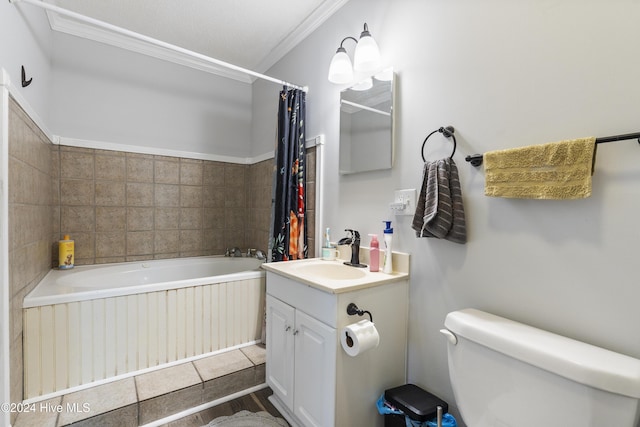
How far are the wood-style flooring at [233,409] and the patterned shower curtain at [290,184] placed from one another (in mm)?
860

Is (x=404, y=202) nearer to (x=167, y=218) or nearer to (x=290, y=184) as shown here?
(x=290, y=184)

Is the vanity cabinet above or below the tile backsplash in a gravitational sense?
below

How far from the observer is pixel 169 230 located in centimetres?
276

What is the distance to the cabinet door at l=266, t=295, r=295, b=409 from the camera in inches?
60.5

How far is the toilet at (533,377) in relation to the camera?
2.42 ft

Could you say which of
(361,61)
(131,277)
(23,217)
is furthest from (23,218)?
(361,61)

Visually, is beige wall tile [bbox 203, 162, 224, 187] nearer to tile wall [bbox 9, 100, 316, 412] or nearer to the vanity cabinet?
tile wall [bbox 9, 100, 316, 412]

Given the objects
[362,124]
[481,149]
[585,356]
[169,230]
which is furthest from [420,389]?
[169,230]

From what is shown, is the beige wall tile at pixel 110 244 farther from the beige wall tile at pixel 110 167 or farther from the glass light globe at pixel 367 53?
the glass light globe at pixel 367 53

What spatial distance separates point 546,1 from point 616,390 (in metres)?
1.24

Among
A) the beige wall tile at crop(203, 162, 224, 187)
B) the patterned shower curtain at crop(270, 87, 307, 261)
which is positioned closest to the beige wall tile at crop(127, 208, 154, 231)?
the beige wall tile at crop(203, 162, 224, 187)

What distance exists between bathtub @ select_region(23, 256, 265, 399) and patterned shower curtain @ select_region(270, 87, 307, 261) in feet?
1.20

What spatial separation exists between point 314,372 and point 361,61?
159 cm

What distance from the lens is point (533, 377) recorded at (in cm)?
87
